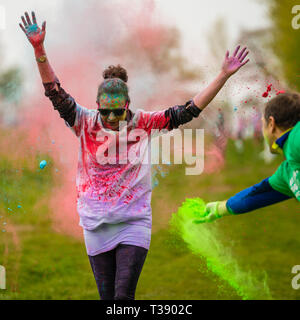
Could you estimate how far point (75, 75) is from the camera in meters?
5.68

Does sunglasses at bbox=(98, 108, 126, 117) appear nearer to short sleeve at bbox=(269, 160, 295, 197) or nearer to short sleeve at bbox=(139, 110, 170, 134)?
short sleeve at bbox=(139, 110, 170, 134)

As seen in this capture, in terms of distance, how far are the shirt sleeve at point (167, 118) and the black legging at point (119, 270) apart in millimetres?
856

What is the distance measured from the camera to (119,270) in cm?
361

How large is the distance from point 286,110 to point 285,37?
3754 millimetres

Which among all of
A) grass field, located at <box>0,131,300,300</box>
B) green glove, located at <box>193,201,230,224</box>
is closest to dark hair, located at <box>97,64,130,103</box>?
green glove, located at <box>193,201,230,224</box>

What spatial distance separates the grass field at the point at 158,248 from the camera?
5566mm

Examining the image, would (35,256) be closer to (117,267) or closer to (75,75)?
(75,75)

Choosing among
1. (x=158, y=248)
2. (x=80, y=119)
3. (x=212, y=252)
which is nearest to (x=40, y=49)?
(x=80, y=119)

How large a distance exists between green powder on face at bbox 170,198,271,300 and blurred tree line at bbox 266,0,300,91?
80.0 inches

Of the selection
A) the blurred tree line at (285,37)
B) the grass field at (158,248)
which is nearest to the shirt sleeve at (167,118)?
the grass field at (158,248)

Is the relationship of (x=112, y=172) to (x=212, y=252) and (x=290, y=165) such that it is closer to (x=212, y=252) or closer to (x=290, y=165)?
(x=290, y=165)

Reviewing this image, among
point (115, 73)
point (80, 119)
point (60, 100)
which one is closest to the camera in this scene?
point (60, 100)

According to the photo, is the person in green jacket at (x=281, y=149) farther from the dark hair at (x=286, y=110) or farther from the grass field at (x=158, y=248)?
the grass field at (x=158, y=248)

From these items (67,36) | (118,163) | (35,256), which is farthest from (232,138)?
(35,256)
